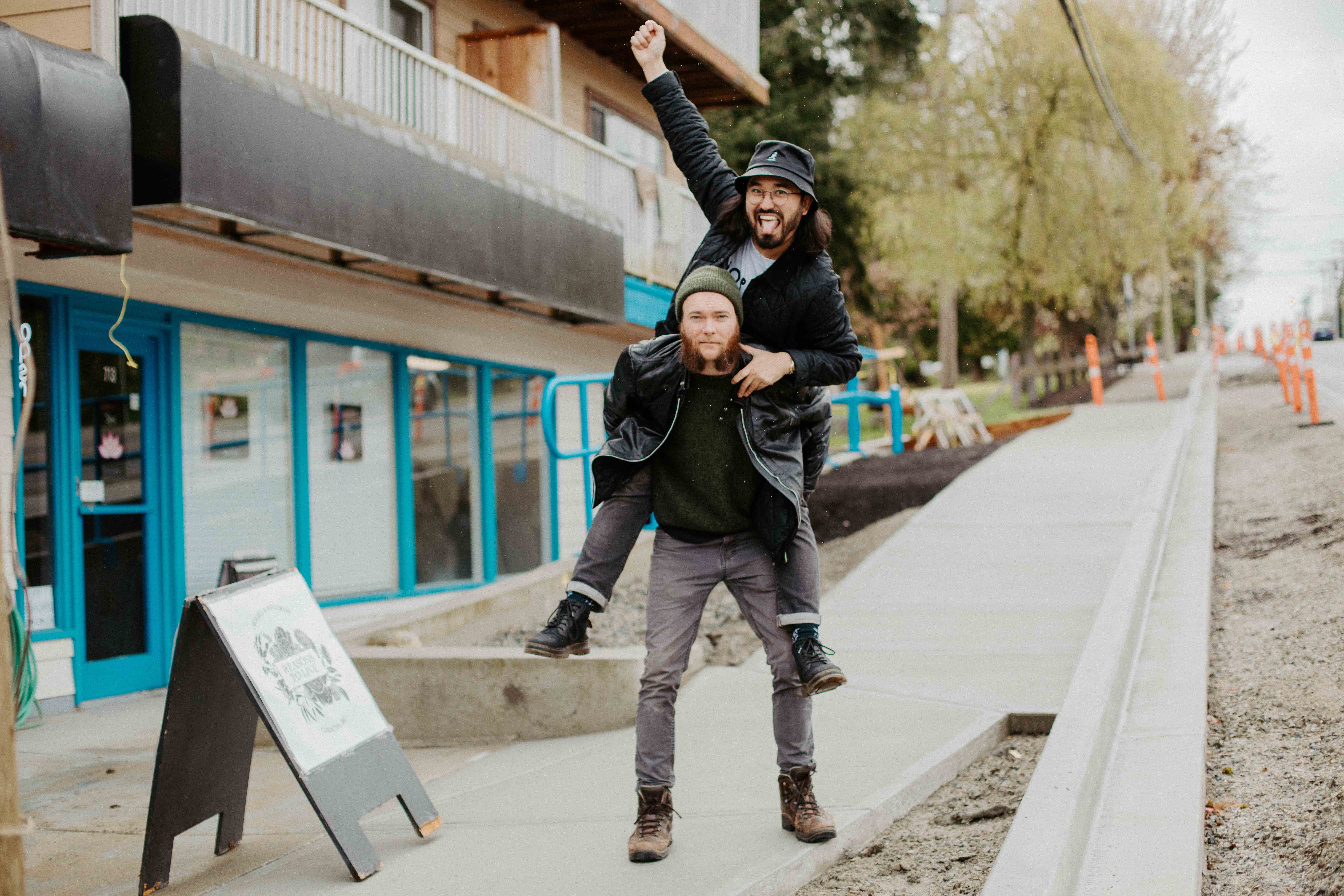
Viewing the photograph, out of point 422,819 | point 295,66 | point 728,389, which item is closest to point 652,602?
point 728,389

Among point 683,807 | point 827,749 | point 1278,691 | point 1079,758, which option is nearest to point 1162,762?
point 1079,758

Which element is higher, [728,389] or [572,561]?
[728,389]

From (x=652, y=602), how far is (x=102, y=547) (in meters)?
5.13

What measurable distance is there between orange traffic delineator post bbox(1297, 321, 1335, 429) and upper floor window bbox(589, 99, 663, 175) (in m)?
7.86

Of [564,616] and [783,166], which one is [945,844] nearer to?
[564,616]

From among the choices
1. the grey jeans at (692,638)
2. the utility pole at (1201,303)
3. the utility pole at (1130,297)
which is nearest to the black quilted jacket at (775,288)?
the grey jeans at (692,638)

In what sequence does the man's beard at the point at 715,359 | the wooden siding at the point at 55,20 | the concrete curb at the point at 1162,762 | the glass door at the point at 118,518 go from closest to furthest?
the concrete curb at the point at 1162,762 → the man's beard at the point at 715,359 → the wooden siding at the point at 55,20 → the glass door at the point at 118,518

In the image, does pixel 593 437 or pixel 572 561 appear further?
pixel 593 437

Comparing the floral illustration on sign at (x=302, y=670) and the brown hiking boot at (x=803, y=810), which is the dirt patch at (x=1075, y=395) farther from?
the floral illustration on sign at (x=302, y=670)

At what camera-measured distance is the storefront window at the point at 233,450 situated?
26.7ft

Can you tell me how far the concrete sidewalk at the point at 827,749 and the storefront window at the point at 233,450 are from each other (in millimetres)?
3871

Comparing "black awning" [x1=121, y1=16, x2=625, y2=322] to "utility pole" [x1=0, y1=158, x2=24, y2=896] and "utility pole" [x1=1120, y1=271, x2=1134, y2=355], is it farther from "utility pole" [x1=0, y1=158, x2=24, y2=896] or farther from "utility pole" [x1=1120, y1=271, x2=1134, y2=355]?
"utility pole" [x1=1120, y1=271, x2=1134, y2=355]

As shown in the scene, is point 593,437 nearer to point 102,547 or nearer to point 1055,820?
point 102,547

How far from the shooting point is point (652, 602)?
3.63 metres
